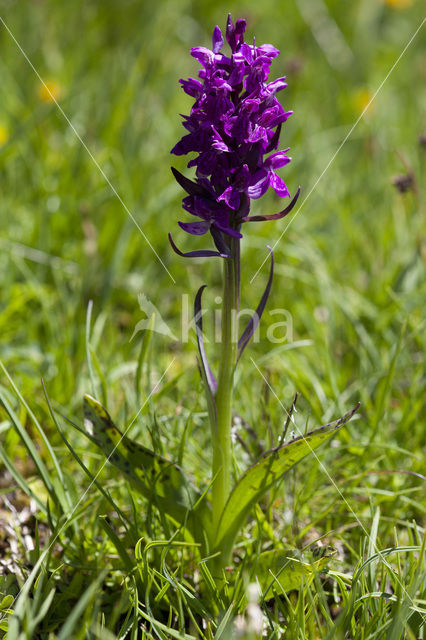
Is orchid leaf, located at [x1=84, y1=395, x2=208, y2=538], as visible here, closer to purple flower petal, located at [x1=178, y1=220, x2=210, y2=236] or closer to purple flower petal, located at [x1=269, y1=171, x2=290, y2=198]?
purple flower petal, located at [x1=178, y1=220, x2=210, y2=236]

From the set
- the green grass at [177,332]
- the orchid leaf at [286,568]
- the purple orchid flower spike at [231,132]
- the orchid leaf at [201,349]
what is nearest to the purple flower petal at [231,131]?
the purple orchid flower spike at [231,132]

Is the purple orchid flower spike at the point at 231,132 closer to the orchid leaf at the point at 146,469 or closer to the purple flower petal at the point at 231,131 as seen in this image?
the purple flower petal at the point at 231,131

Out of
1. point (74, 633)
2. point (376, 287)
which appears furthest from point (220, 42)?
point (376, 287)

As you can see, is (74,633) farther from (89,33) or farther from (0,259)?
(89,33)

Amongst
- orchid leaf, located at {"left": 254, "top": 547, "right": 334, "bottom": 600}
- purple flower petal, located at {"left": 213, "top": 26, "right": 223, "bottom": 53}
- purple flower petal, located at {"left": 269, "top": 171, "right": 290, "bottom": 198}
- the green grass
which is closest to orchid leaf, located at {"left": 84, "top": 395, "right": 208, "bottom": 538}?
the green grass

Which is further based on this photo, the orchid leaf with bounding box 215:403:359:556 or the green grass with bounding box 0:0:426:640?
the green grass with bounding box 0:0:426:640

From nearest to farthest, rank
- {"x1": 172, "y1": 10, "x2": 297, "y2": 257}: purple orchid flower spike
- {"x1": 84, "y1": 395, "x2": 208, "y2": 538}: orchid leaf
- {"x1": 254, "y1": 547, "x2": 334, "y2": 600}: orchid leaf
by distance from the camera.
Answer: {"x1": 172, "y1": 10, "x2": 297, "y2": 257}: purple orchid flower spike < {"x1": 254, "y1": 547, "x2": 334, "y2": 600}: orchid leaf < {"x1": 84, "y1": 395, "x2": 208, "y2": 538}: orchid leaf

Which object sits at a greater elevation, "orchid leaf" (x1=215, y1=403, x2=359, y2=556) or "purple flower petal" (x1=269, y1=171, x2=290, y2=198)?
"purple flower petal" (x1=269, y1=171, x2=290, y2=198)

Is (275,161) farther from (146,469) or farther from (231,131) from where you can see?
(146,469)

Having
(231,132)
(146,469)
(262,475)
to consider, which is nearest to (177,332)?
(146,469)
